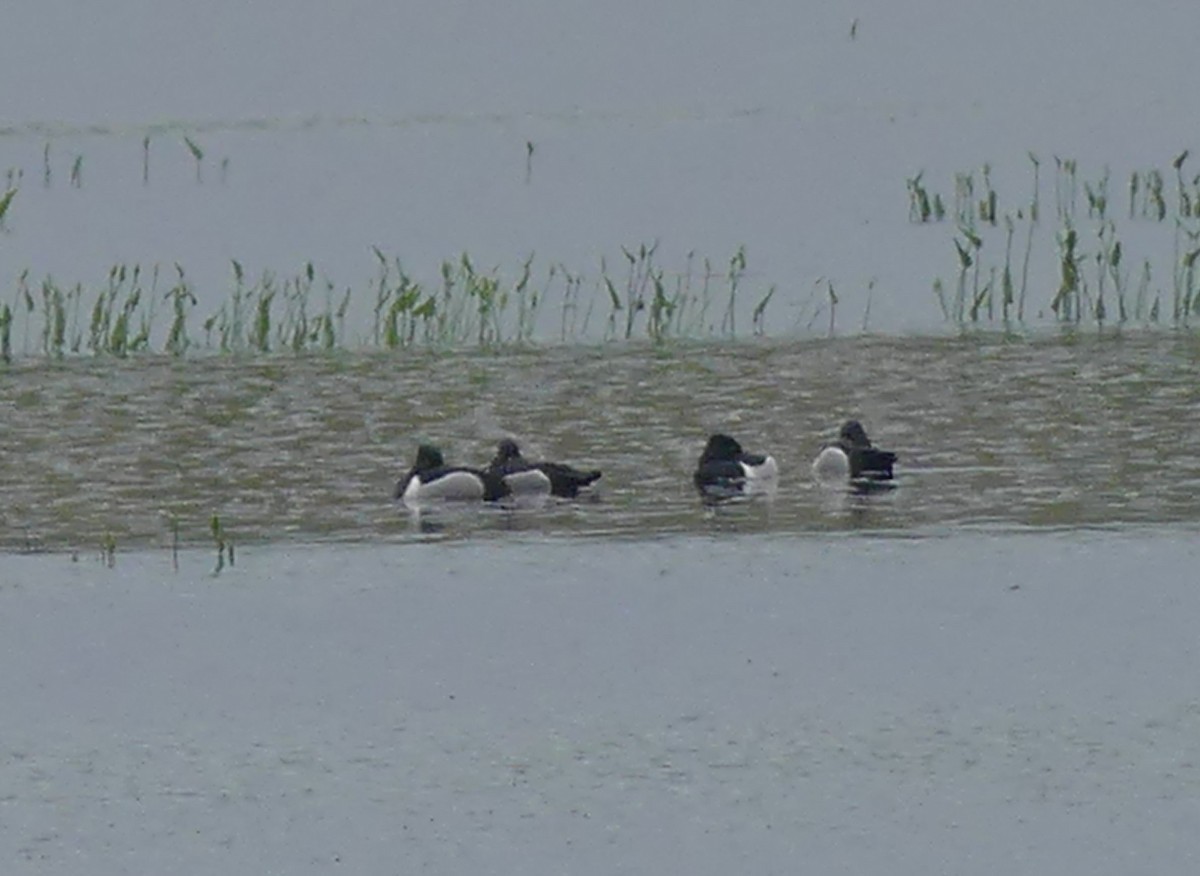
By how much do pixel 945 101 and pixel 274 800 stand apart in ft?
114

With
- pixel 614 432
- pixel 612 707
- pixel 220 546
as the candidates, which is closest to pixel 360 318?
pixel 614 432

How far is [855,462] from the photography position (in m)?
17.5

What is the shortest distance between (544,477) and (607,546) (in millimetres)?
1498

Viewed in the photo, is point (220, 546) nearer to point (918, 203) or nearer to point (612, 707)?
point (612, 707)

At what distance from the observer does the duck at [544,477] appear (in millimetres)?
17234

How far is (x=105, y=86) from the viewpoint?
47.7 metres

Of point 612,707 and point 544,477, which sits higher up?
point 544,477

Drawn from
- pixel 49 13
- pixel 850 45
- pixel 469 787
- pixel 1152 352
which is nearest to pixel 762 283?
pixel 1152 352

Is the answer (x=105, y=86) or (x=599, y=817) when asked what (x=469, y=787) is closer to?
(x=599, y=817)

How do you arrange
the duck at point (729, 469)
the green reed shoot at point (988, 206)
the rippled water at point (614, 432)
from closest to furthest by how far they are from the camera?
the rippled water at point (614, 432) < the duck at point (729, 469) < the green reed shoot at point (988, 206)

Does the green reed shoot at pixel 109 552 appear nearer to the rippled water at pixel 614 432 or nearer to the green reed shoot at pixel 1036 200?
the rippled water at pixel 614 432

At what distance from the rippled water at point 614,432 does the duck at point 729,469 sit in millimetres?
140

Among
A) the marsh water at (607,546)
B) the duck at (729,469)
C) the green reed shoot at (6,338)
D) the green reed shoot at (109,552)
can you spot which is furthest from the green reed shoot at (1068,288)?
the green reed shoot at (109,552)

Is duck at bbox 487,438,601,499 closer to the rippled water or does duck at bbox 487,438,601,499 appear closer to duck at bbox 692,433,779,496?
the rippled water
